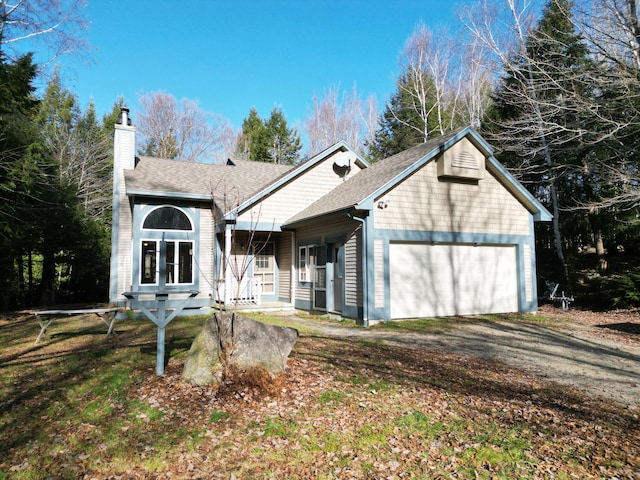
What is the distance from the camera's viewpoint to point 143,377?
5.74 m

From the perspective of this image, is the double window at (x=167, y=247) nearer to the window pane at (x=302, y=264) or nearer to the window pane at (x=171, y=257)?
the window pane at (x=171, y=257)

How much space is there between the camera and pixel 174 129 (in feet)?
110

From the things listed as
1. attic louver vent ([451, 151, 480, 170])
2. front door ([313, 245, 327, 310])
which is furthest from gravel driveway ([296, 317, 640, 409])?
attic louver vent ([451, 151, 480, 170])

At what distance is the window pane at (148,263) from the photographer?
1398cm

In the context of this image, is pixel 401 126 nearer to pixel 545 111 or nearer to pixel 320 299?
pixel 545 111

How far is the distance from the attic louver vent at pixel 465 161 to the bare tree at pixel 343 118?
21474 millimetres

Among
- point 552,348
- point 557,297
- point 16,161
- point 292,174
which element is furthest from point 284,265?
point 557,297

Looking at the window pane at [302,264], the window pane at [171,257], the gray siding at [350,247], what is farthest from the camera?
the window pane at [171,257]

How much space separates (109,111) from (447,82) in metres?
24.8

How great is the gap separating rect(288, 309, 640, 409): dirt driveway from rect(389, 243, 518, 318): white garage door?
122 cm

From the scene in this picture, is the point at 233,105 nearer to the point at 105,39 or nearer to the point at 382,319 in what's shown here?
the point at 105,39

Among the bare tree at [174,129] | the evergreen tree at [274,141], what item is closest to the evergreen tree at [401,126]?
the evergreen tree at [274,141]

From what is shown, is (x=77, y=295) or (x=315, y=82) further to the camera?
(x=315, y=82)

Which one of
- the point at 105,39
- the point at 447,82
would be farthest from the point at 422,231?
the point at 447,82
